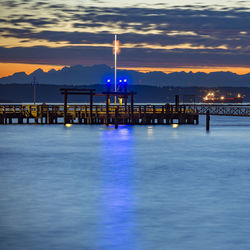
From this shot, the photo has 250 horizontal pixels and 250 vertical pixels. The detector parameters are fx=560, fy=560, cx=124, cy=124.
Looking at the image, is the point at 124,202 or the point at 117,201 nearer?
the point at 124,202

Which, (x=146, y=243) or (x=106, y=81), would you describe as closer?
(x=146, y=243)

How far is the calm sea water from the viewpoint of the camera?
13.0 metres

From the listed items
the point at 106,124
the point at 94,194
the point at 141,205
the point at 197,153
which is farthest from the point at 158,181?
the point at 106,124

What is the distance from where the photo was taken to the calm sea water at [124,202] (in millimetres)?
12977

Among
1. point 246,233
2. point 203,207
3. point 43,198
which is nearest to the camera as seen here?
point 246,233

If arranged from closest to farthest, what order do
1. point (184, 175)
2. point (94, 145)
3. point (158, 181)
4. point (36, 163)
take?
point (158, 181) < point (184, 175) < point (36, 163) < point (94, 145)

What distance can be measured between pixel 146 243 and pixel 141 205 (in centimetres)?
476

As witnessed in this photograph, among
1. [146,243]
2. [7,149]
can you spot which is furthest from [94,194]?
[7,149]

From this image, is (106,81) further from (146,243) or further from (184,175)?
(146,243)

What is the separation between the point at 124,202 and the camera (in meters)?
18.0

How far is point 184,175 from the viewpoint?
2562 cm

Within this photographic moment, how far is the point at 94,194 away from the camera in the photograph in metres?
19.6

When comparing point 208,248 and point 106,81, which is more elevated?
point 106,81

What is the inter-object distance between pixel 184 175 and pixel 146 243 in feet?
43.2
